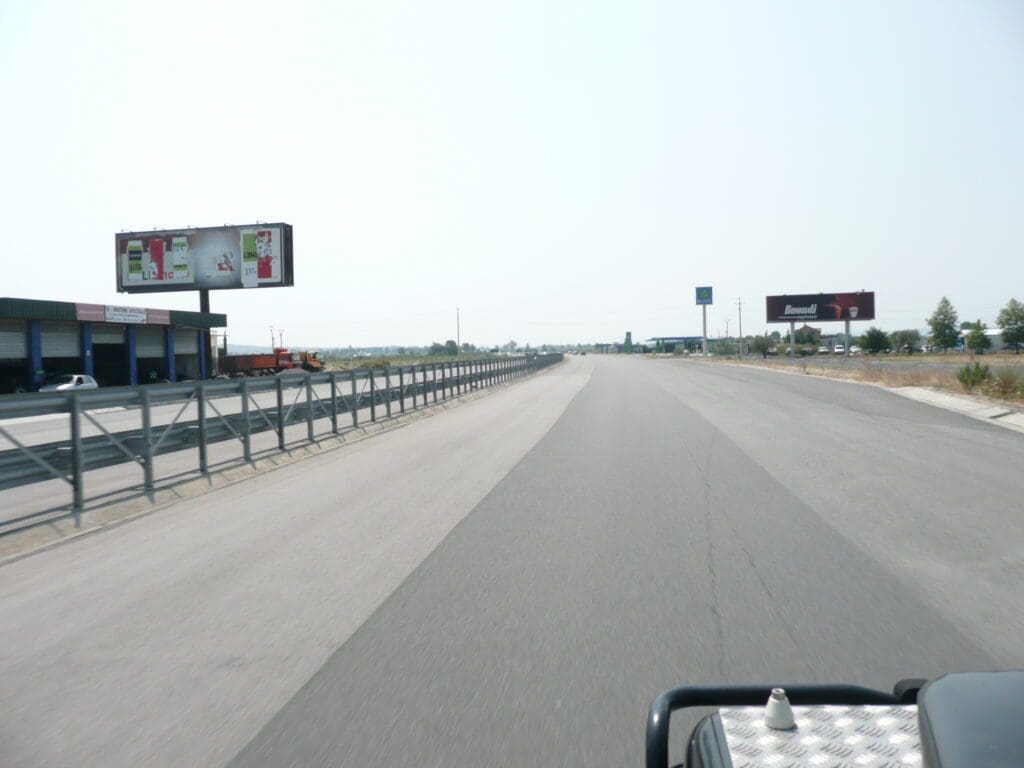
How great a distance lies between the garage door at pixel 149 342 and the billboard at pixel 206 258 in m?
3.28

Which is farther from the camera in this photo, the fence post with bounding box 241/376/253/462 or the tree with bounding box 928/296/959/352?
the tree with bounding box 928/296/959/352

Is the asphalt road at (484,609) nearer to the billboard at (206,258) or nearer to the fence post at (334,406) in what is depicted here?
the fence post at (334,406)

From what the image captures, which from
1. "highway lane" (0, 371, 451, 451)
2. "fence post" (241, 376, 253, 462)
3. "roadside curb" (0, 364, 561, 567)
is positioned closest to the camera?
"roadside curb" (0, 364, 561, 567)

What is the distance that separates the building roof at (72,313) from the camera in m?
40.7

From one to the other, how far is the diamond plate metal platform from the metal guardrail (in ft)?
29.4

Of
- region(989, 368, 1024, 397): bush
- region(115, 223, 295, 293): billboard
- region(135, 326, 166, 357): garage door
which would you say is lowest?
region(989, 368, 1024, 397): bush

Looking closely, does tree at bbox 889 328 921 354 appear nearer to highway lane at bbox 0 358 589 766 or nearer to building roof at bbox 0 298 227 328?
building roof at bbox 0 298 227 328

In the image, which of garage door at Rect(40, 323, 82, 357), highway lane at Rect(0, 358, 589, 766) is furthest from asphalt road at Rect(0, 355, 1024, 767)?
garage door at Rect(40, 323, 82, 357)

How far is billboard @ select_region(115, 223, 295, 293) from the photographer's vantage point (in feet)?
171

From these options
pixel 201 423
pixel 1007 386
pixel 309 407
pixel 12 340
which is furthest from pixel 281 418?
pixel 12 340

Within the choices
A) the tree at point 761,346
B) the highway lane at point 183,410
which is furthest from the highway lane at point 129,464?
the tree at point 761,346

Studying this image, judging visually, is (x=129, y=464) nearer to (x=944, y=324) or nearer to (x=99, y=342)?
(x=99, y=342)

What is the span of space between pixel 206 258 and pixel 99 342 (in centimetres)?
788

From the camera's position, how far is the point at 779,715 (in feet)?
7.32
